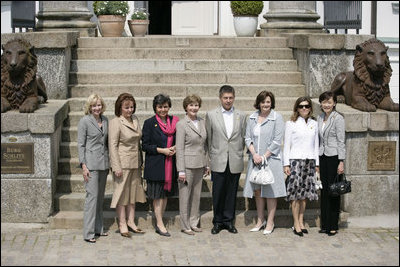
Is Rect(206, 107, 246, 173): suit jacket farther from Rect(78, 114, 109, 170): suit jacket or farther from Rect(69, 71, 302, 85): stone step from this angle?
Rect(69, 71, 302, 85): stone step

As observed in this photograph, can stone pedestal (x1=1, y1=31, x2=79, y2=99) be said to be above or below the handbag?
above

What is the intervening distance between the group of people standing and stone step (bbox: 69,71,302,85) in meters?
3.36

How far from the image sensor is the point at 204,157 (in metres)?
9.99

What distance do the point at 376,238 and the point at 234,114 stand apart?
2292mm

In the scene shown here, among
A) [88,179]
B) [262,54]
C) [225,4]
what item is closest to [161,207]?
[88,179]

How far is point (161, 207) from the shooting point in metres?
10.1

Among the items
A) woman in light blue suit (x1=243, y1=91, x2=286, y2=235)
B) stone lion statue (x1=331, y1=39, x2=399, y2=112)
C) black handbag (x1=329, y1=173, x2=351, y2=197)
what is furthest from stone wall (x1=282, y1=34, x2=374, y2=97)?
black handbag (x1=329, y1=173, x2=351, y2=197)

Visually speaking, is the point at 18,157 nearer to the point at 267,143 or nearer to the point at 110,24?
the point at 267,143

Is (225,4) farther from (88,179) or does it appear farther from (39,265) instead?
(39,265)

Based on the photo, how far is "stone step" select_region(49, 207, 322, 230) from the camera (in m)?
10.3

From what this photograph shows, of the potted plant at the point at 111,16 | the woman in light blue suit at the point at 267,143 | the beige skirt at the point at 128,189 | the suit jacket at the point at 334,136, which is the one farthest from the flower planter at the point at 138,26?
the suit jacket at the point at 334,136

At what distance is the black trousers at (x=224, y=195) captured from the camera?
10102 millimetres

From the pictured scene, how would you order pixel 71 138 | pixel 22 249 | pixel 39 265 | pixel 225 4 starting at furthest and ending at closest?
pixel 225 4, pixel 71 138, pixel 22 249, pixel 39 265

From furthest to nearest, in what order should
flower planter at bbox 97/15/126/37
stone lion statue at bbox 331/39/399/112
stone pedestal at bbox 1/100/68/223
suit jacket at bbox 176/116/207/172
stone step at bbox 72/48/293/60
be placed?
flower planter at bbox 97/15/126/37 → stone step at bbox 72/48/293/60 → stone lion statue at bbox 331/39/399/112 → stone pedestal at bbox 1/100/68/223 → suit jacket at bbox 176/116/207/172
